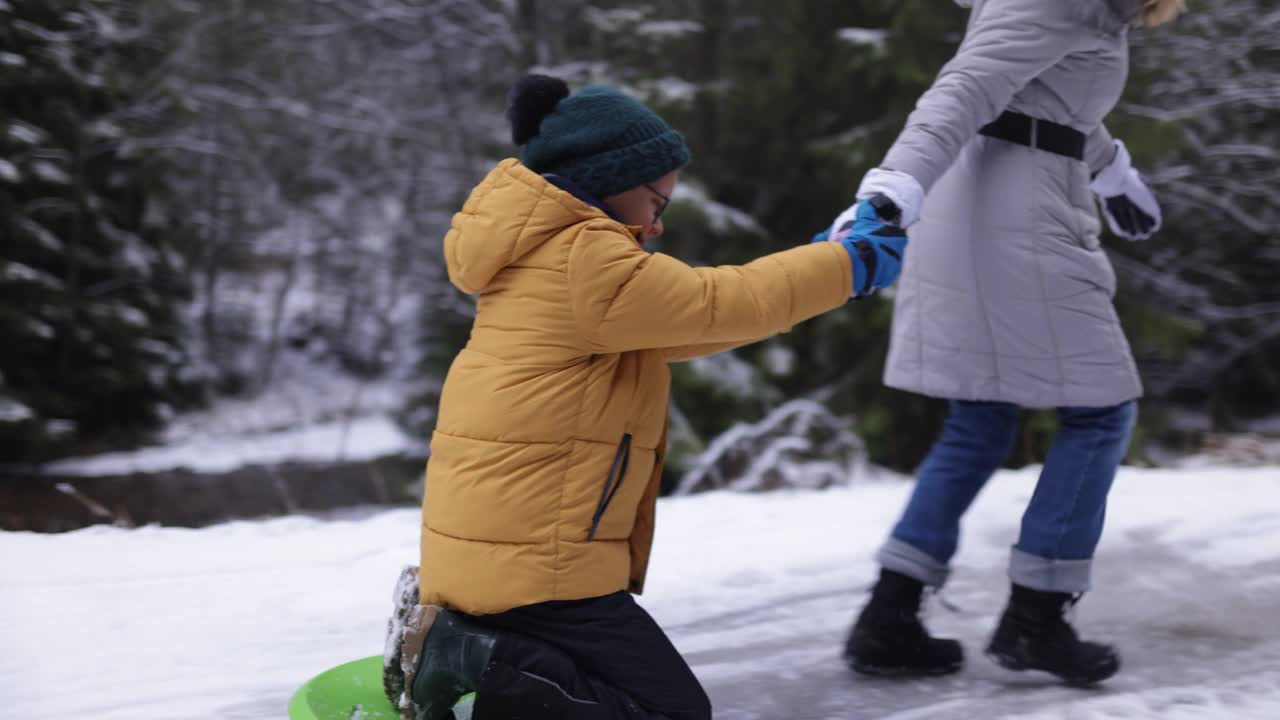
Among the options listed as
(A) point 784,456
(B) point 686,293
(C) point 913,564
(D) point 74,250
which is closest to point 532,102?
(B) point 686,293

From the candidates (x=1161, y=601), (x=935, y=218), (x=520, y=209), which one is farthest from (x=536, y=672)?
(x=1161, y=601)

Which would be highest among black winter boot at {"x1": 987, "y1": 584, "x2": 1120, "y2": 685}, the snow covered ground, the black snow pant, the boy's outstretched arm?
the boy's outstretched arm

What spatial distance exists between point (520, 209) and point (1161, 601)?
213 centimetres

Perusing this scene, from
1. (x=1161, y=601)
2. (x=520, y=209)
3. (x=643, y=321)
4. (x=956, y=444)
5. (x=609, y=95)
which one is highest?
(x=609, y=95)

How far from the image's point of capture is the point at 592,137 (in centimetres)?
173

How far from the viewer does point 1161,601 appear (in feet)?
9.20

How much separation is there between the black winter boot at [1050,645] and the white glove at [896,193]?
92 cm

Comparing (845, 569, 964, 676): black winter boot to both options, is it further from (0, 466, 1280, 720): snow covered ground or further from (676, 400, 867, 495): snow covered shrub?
(676, 400, 867, 495): snow covered shrub

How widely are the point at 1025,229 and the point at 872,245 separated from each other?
583 mm

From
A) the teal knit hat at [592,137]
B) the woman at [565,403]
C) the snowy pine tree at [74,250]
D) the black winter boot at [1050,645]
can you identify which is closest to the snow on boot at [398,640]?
the woman at [565,403]

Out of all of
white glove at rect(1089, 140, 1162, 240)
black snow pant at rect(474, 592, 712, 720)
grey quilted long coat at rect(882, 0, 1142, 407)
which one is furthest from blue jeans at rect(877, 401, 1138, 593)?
black snow pant at rect(474, 592, 712, 720)

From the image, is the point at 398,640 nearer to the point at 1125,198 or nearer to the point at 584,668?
the point at 584,668

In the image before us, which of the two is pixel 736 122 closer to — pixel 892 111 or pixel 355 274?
pixel 892 111

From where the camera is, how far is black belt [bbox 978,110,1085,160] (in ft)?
7.29
